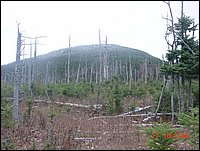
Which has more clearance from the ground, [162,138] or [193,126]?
[193,126]

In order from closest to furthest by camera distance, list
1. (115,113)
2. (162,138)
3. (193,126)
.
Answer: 1. (162,138)
2. (193,126)
3. (115,113)

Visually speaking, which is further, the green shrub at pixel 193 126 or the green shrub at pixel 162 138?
the green shrub at pixel 193 126

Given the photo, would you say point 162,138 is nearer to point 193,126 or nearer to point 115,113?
point 193,126

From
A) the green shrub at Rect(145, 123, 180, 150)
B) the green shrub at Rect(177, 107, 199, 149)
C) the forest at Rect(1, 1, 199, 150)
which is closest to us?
the green shrub at Rect(145, 123, 180, 150)

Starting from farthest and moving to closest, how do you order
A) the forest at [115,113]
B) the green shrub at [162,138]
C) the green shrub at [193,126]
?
1. the forest at [115,113]
2. the green shrub at [193,126]
3. the green shrub at [162,138]

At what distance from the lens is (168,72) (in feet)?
57.3

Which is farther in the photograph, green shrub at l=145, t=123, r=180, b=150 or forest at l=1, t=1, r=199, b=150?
forest at l=1, t=1, r=199, b=150

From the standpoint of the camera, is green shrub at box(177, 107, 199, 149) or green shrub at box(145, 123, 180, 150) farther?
green shrub at box(177, 107, 199, 149)

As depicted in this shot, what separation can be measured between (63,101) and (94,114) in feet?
16.0

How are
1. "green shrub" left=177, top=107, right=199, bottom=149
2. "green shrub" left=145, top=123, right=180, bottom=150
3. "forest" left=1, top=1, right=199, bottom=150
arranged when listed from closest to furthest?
"green shrub" left=145, top=123, right=180, bottom=150, "green shrub" left=177, top=107, right=199, bottom=149, "forest" left=1, top=1, right=199, bottom=150

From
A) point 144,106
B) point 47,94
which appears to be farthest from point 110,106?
point 47,94

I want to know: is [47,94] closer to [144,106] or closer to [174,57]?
[144,106]

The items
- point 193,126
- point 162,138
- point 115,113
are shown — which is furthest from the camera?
point 115,113

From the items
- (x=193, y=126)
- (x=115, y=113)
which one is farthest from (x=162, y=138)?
(x=115, y=113)
